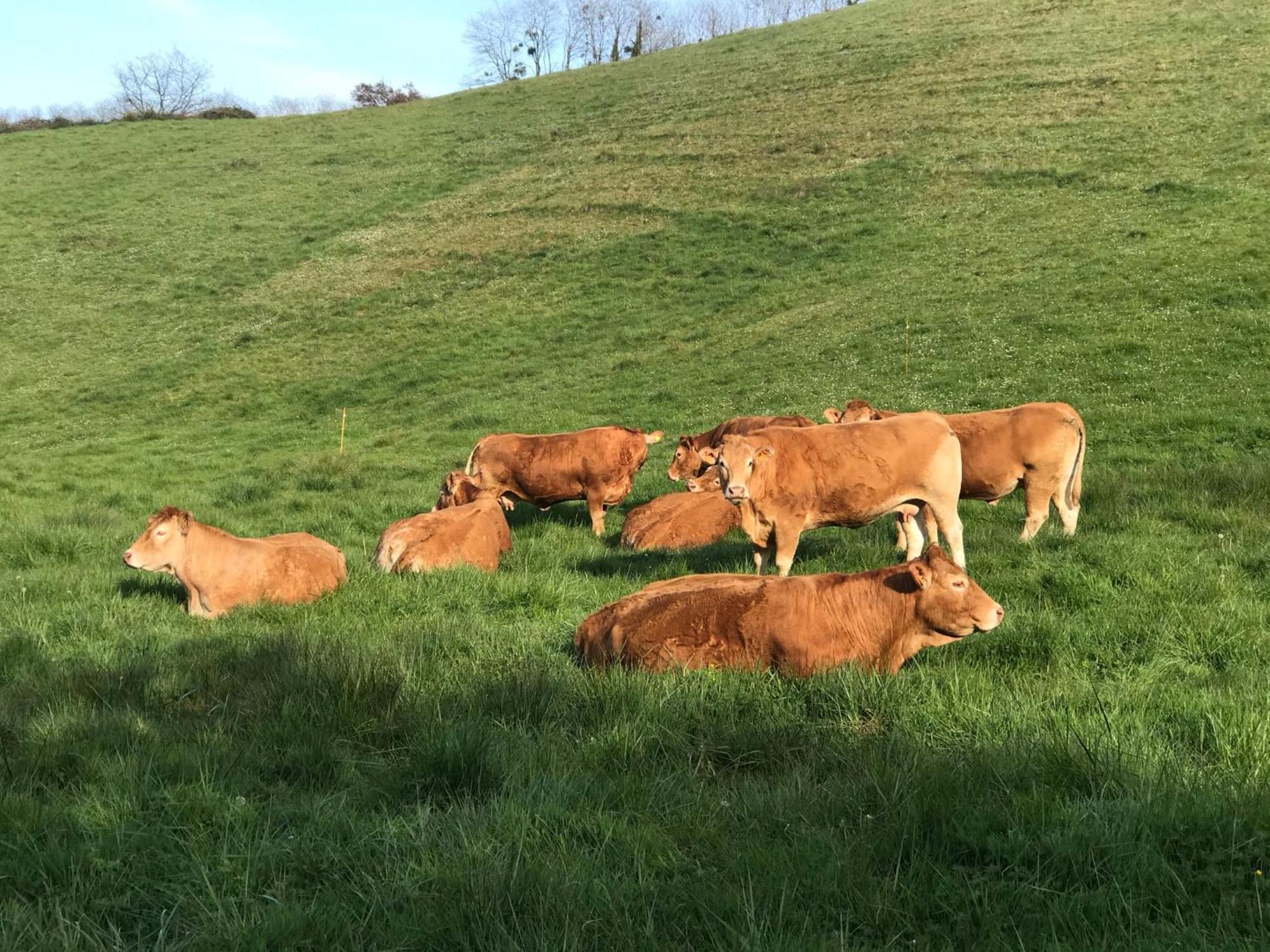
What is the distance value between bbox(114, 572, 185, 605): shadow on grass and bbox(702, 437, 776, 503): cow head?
16.2ft

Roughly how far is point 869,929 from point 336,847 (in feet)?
6.32

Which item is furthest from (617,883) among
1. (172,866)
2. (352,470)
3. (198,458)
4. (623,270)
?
(623,270)

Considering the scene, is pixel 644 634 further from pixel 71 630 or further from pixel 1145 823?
pixel 71 630

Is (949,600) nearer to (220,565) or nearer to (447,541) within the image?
(447,541)

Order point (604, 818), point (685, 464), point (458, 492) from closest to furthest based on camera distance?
point (604, 818) → point (458, 492) → point (685, 464)

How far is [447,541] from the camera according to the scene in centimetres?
1007

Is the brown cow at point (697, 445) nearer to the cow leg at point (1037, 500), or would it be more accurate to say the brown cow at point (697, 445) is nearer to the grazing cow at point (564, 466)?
the grazing cow at point (564, 466)

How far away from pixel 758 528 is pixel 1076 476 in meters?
3.84

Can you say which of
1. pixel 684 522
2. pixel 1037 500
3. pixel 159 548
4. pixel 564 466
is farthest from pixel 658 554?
pixel 159 548

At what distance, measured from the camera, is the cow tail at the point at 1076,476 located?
1028 cm

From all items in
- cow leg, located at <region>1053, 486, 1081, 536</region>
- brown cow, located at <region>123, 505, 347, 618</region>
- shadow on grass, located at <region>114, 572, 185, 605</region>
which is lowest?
cow leg, located at <region>1053, 486, 1081, 536</region>

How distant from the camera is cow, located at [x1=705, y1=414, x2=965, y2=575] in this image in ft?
28.5

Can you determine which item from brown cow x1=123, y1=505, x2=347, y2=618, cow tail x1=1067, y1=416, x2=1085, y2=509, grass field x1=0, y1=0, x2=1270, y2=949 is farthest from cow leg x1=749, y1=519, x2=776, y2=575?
brown cow x1=123, y1=505, x2=347, y2=618

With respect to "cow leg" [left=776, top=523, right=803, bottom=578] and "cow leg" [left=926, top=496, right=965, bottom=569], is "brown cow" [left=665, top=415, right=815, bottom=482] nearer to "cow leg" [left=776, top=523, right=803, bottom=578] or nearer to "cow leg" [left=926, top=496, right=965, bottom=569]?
"cow leg" [left=926, top=496, right=965, bottom=569]
